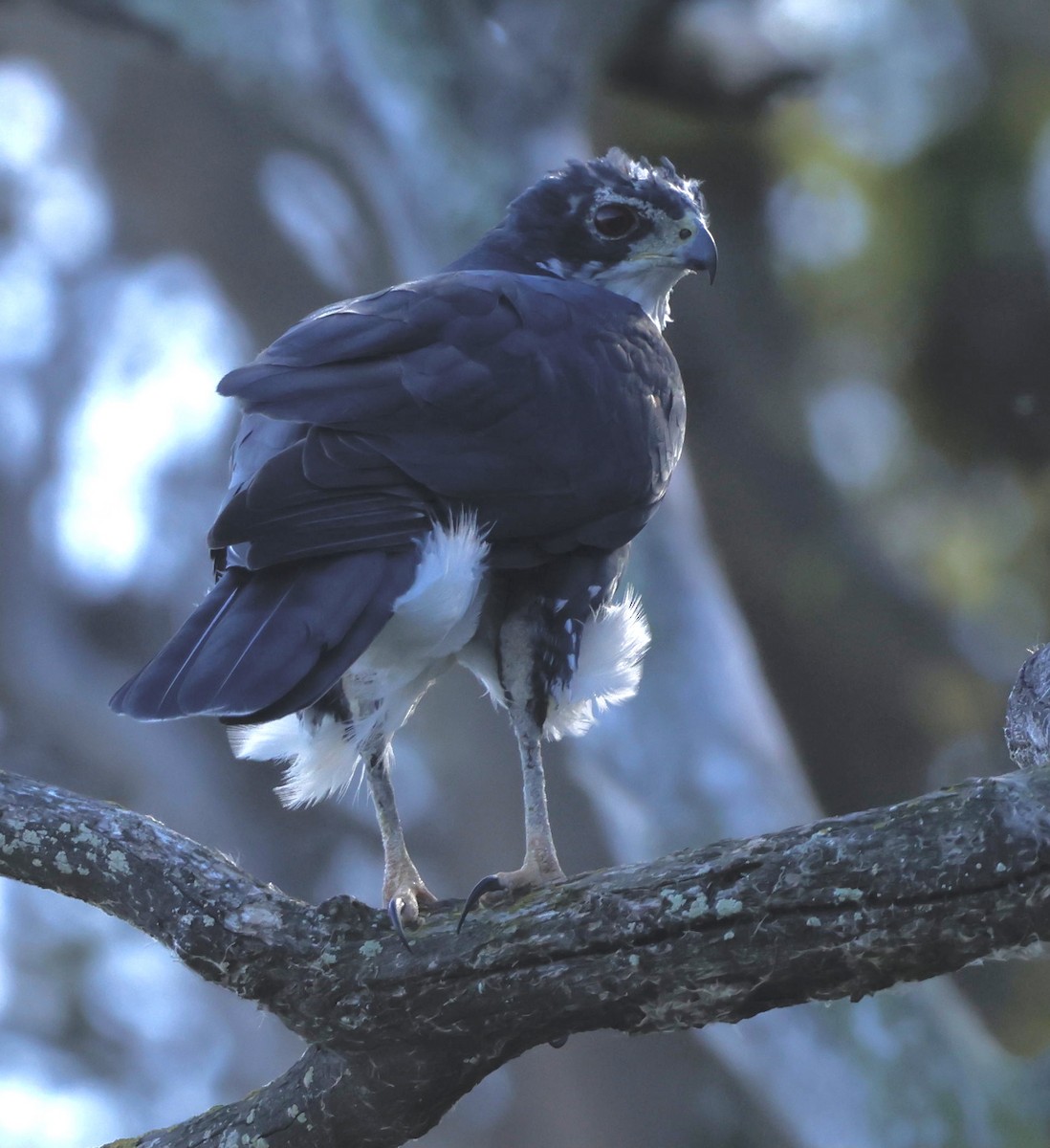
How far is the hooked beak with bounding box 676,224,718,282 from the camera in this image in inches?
156

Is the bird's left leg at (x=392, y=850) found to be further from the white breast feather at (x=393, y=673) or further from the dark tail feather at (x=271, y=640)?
the dark tail feather at (x=271, y=640)

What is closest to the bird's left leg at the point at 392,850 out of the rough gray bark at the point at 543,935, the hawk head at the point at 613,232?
the rough gray bark at the point at 543,935

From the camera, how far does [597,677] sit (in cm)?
357

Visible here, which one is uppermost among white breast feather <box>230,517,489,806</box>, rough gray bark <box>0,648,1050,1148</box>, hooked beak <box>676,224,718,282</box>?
hooked beak <box>676,224,718,282</box>

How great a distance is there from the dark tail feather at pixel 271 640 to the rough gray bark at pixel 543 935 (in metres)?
0.31

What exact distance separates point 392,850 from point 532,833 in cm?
31

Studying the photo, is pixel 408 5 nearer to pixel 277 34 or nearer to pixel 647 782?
pixel 277 34

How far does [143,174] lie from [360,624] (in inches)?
302

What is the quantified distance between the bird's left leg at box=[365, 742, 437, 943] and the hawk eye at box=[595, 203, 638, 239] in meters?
1.48

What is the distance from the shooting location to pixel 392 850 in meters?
3.38

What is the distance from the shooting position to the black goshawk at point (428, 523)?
2.81m

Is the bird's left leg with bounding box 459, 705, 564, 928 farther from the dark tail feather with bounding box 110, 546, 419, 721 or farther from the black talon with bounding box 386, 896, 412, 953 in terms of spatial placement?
the dark tail feather with bounding box 110, 546, 419, 721

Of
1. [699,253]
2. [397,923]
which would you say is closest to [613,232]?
[699,253]

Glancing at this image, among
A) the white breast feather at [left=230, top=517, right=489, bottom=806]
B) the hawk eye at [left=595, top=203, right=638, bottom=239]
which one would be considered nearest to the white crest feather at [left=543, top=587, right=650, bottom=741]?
the white breast feather at [left=230, top=517, right=489, bottom=806]
